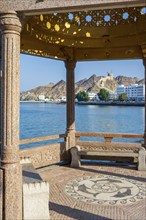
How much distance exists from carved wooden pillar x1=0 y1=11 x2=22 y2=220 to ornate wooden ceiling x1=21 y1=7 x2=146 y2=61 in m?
3.75

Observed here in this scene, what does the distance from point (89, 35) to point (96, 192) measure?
540 cm

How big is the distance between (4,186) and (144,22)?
22.1 feet

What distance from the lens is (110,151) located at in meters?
8.93

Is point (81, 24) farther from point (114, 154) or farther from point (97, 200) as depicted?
point (97, 200)

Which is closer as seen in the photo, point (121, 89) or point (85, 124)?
point (85, 124)

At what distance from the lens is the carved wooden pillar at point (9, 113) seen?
4301 mm

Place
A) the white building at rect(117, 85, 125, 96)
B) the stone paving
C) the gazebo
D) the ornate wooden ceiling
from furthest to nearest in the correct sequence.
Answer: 1. the white building at rect(117, 85, 125, 96)
2. the ornate wooden ceiling
3. the stone paving
4. the gazebo

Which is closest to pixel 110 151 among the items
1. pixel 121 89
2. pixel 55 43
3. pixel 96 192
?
pixel 96 192

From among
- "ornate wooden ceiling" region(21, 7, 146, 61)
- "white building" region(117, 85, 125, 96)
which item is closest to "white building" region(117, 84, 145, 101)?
"white building" region(117, 85, 125, 96)

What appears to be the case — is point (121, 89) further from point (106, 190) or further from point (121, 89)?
point (106, 190)

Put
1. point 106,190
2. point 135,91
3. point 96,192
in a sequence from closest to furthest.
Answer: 1. point 96,192
2. point 106,190
3. point 135,91

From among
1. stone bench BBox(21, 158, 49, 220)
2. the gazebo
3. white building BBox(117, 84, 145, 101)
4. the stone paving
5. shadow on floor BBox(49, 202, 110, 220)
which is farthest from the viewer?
white building BBox(117, 84, 145, 101)

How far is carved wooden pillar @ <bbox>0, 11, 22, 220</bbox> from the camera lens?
14.1ft

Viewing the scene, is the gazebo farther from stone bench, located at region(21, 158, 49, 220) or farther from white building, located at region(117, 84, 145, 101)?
white building, located at region(117, 84, 145, 101)
